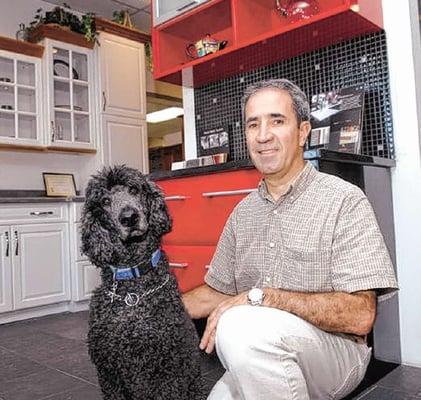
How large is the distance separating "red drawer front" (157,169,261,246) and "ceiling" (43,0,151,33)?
2.98m

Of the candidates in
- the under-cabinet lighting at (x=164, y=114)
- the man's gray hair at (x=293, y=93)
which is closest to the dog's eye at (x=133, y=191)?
the man's gray hair at (x=293, y=93)

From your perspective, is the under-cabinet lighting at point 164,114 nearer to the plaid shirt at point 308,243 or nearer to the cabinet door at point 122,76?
the cabinet door at point 122,76

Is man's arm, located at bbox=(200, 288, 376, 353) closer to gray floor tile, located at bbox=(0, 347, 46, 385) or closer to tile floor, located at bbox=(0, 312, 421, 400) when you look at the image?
tile floor, located at bbox=(0, 312, 421, 400)

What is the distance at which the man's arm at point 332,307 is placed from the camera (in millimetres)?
1051

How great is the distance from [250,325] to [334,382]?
29cm

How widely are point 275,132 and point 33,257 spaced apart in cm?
288

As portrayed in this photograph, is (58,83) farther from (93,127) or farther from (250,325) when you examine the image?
(250,325)

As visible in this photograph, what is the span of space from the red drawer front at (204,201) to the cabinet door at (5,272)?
5.72 feet

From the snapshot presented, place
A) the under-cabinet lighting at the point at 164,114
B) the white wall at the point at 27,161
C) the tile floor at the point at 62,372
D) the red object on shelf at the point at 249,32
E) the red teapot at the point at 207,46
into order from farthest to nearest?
the under-cabinet lighting at the point at 164,114 → the white wall at the point at 27,161 → the red teapot at the point at 207,46 → the red object on shelf at the point at 249,32 → the tile floor at the point at 62,372

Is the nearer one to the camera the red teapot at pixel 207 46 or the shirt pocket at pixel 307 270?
the shirt pocket at pixel 307 270

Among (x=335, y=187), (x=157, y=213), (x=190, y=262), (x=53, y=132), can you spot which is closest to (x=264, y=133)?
(x=335, y=187)

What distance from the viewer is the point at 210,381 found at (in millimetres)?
1950

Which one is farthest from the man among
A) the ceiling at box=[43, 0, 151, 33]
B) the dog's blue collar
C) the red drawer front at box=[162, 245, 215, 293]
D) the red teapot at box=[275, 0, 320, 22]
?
the ceiling at box=[43, 0, 151, 33]

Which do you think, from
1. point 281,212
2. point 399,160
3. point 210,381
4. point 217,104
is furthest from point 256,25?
point 210,381
